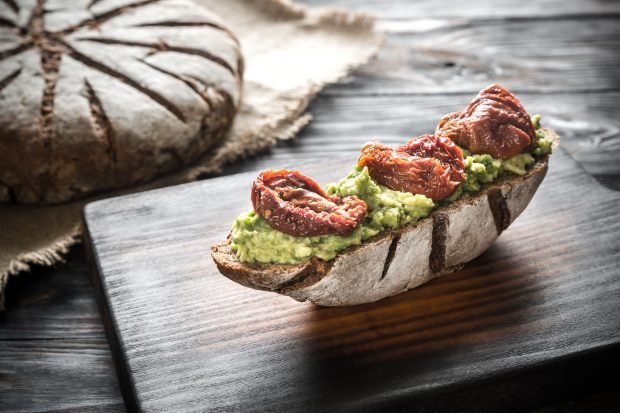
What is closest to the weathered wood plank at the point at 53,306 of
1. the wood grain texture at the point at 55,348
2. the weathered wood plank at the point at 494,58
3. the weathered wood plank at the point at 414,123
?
the wood grain texture at the point at 55,348

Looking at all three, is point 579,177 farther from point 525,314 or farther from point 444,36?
point 444,36

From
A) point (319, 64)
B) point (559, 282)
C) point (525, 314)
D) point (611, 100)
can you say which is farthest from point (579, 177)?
point (319, 64)

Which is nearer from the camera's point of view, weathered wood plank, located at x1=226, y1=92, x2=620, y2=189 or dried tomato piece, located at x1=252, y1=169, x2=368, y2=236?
dried tomato piece, located at x1=252, y1=169, x2=368, y2=236

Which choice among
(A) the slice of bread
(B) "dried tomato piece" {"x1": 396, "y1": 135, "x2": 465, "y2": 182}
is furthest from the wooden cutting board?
(B) "dried tomato piece" {"x1": 396, "y1": 135, "x2": 465, "y2": 182}

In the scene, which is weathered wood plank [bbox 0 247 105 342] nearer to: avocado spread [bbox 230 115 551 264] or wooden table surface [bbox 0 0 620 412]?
wooden table surface [bbox 0 0 620 412]

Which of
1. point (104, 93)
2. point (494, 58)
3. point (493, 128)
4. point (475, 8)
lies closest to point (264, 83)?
point (104, 93)

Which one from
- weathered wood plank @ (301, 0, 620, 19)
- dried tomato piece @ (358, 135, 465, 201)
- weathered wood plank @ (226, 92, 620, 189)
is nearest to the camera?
dried tomato piece @ (358, 135, 465, 201)

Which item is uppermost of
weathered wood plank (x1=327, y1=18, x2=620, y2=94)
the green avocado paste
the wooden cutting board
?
the green avocado paste
